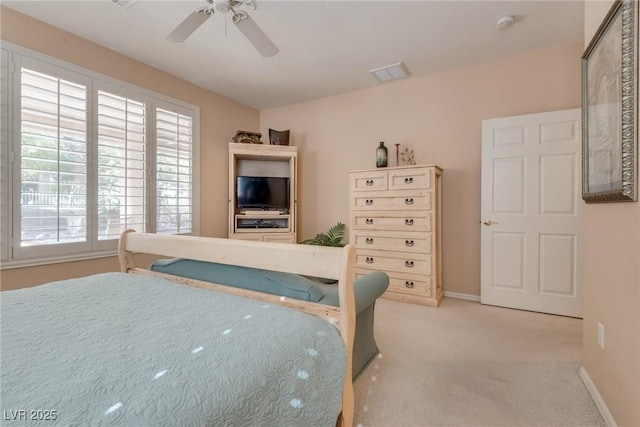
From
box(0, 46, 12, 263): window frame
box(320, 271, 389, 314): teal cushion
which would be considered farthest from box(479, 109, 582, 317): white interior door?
box(0, 46, 12, 263): window frame

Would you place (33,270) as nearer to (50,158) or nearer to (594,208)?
(50,158)

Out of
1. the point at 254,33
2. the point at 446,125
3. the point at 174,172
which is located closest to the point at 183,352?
the point at 254,33

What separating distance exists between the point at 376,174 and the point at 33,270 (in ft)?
11.3

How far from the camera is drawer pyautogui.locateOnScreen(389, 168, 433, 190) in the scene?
3.08m

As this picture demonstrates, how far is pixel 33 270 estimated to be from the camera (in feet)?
8.11

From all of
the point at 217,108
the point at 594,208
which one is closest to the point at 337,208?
the point at 217,108

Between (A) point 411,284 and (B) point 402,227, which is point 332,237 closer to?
(B) point 402,227

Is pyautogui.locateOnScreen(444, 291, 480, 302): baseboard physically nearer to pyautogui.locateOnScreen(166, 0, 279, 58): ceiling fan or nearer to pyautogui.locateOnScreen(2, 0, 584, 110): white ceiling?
pyautogui.locateOnScreen(2, 0, 584, 110): white ceiling

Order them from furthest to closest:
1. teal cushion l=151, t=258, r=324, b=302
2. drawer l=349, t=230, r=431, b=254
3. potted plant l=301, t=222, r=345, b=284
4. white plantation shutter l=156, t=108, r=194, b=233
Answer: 1. potted plant l=301, t=222, r=345, b=284
2. white plantation shutter l=156, t=108, r=194, b=233
3. drawer l=349, t=230, r=431, b=254
4. teal cushion l=151, t=258, r=324, b=302

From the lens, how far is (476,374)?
5.98ft

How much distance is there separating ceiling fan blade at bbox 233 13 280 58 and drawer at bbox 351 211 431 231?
2024mm

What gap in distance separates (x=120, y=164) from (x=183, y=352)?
9.53 feet

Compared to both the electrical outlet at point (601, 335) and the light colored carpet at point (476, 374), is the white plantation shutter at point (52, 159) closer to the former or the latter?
the light colored carpet at point (476, 374)

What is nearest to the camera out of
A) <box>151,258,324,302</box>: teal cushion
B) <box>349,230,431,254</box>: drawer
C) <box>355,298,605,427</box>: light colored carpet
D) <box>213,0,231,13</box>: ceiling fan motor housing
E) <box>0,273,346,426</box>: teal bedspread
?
<box>0,273,346,426</box>: teal bedspread
